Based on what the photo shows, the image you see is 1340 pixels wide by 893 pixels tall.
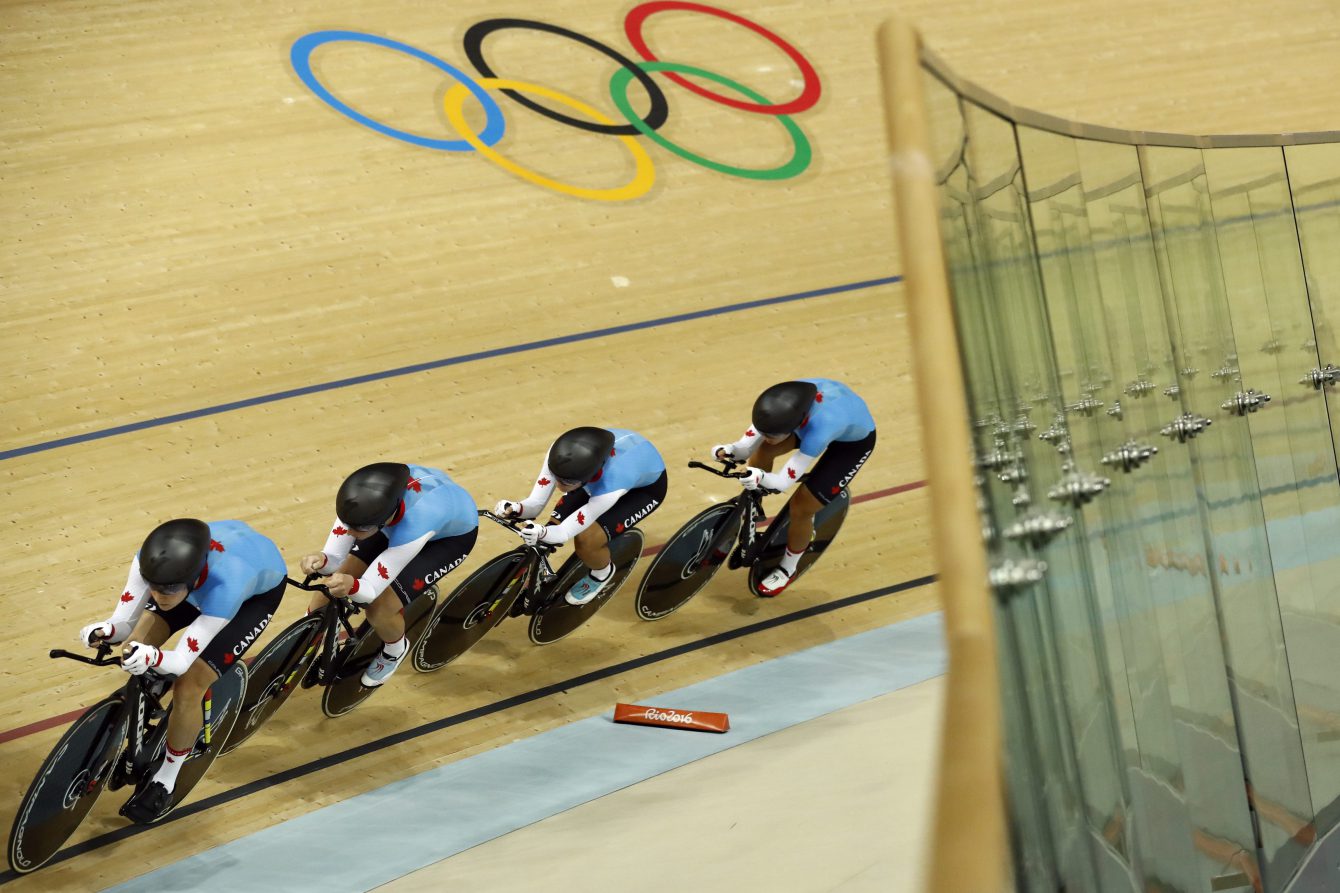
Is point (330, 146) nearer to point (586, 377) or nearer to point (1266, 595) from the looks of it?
point (586, 377)

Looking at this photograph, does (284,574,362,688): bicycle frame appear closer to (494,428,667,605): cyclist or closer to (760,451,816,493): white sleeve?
(494,428,667,605): cyclist

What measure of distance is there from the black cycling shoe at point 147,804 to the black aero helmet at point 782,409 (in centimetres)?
211

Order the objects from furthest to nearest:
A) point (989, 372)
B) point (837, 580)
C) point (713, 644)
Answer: point (837, 580), point (713, 644), point (989, 372)

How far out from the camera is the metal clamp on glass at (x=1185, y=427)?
8.10ft

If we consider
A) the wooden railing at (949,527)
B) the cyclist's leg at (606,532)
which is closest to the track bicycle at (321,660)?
the cyclist's leg at (606,532)

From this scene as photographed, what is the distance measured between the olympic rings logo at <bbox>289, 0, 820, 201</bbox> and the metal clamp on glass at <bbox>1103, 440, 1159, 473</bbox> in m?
4.27

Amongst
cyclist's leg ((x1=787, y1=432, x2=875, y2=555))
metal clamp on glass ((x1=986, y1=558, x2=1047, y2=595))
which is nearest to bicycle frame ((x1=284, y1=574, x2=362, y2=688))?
cyclist's leg ((x1=787, y1=432, x2=875, y2=555))

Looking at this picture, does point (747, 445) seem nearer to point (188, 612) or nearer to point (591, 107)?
point (188, 612)

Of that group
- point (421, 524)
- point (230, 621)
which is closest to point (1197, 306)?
point (421, 524)

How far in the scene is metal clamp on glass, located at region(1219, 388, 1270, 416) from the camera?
9.30 feet

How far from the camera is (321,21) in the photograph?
6.64 m

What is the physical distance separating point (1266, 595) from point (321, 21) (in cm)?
566

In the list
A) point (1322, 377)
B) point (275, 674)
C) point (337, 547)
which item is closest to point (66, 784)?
point (275, 674)

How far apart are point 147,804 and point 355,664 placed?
73cm
